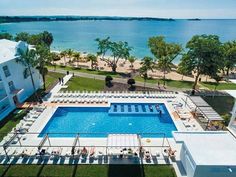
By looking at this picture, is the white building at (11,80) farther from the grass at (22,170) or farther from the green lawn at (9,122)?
the grass at (22,170)

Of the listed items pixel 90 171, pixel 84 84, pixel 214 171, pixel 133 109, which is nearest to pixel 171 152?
pixel 214 171

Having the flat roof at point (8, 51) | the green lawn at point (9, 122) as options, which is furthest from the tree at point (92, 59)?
the green lawn at point (9, 122)

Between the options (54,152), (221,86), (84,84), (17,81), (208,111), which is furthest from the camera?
(221,86)

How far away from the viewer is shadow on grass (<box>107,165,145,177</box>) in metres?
17.3

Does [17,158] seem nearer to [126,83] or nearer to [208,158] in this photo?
[208,158]

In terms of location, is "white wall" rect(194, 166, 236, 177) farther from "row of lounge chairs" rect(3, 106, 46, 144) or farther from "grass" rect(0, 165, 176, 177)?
"row of lounge chairs" rect(3, 106, 46, 144)

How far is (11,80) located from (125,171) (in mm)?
21351

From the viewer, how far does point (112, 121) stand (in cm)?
2688

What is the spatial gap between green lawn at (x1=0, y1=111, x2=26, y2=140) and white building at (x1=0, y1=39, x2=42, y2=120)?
1027 millimetres

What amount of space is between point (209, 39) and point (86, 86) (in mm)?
23236

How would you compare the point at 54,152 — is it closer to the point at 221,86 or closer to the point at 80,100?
the point at 80,100

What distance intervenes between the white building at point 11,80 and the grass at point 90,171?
467 inches

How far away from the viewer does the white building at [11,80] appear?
90.7 ft

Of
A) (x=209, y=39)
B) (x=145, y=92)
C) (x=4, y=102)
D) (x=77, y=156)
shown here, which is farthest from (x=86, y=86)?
(x=209, y=39)
